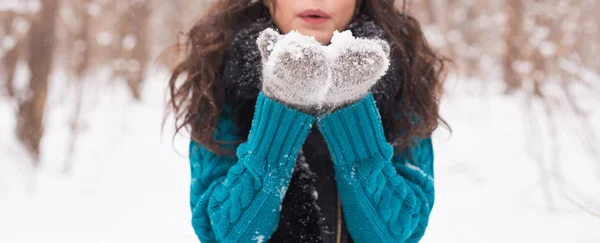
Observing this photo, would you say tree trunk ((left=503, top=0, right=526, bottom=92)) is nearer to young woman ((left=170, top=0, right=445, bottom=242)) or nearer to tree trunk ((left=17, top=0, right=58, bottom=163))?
young woman ((left=170, top=0, right=445, bottom=242))

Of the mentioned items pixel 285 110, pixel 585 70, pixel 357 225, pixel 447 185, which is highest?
pixel 285 110

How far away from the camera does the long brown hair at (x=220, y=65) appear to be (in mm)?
1316

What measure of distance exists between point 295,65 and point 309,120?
183 mm

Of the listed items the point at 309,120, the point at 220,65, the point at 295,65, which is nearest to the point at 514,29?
→ the point at 220,65

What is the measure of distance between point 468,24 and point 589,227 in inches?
294

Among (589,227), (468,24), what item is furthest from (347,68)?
(468,24)

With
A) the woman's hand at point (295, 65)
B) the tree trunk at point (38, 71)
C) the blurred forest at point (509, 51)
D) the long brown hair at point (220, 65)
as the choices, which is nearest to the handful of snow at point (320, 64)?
the woman's hand at point (295, 65)

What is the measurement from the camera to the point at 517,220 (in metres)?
3.53

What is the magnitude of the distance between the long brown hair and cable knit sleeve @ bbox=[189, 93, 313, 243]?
0.56 ft

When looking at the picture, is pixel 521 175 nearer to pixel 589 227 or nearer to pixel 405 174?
pixel 589 227

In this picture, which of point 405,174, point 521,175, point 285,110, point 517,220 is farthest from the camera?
point 521,175

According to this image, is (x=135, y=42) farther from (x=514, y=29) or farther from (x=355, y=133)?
(x=355, y=133)

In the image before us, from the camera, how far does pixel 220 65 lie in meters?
1.36

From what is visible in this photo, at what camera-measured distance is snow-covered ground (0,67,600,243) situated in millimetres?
3332
